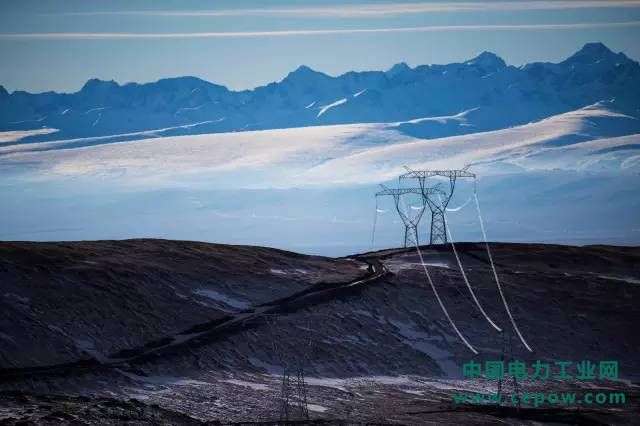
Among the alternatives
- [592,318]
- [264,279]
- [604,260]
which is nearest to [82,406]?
[264,279]

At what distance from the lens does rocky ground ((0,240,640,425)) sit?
9506cm

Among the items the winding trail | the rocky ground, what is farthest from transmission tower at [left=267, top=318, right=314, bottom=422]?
the winding trail

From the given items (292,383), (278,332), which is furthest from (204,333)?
(292,383)

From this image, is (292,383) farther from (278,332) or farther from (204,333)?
(278,332)

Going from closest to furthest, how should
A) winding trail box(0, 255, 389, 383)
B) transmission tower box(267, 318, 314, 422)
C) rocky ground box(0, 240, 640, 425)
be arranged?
transmission tower box(267, 318, 314, 422) → rocky ground box(0, 240, 640, 425) → winding trail box(0, 255, 389, 383)

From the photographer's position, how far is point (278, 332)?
407 feet

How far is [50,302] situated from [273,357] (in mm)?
23583

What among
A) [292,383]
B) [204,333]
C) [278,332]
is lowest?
Result: [292,383]

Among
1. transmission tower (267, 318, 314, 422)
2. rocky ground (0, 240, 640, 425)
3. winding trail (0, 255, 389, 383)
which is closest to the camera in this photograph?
transmission tower (267, 318, 314, 422)

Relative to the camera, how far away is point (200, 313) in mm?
129250

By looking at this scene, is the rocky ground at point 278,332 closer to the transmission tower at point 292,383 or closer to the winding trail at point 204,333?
the winding trail at point 204,333

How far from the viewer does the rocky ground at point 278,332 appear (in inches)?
3743

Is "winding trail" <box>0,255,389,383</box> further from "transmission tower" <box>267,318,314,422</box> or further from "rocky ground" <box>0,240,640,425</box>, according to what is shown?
"transmission tower" <box>267,318,314,422</box>

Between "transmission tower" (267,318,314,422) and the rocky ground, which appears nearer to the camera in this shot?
"transmission tower" (267,318,314,422)
